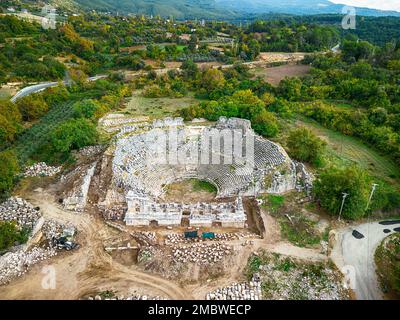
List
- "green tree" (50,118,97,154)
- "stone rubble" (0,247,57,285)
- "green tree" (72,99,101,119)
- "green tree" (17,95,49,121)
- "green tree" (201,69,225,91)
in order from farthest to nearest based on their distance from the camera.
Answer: "green tree" (201,69,225,91) → "green tree" (17,95,49,121) → "green tree" (72,99,101,119) → "green tree" (50,118,97,154) → "stone rubble" (0,247,57,285)

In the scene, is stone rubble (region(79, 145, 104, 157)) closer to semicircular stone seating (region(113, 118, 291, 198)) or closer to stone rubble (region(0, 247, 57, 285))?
semicircular stone seating (region(113, 118, 291, 198))

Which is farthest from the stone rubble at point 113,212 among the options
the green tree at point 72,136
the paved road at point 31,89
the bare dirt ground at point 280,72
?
the bare dirt ground at point 280,72

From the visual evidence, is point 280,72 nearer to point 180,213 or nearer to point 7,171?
point 180,213

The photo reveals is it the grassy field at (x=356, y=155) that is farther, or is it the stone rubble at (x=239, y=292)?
the grassy field at (x=356, y=155)

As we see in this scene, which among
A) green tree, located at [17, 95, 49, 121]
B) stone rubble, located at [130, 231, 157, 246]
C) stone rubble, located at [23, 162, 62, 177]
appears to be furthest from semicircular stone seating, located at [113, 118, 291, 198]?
green tree, located at [17, 95, 49, 121]

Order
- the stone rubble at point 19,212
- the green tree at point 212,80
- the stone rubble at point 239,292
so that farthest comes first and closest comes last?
the green tree at point 212,80
the stone rubble at point 19,212
the stone rubble at point 239,292

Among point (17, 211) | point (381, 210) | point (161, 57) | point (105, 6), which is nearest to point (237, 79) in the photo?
point (161, 57)

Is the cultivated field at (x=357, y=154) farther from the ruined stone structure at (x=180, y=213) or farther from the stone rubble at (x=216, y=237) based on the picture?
the stone rubble at (x=216, y=237)
